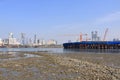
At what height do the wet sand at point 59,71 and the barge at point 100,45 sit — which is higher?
the barge at point 100,45

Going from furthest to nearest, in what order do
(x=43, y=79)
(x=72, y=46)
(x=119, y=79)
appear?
(x=72, y=46) < (x=43, y=79) < (x=119, y=79)

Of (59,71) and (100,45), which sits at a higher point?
(100,45)

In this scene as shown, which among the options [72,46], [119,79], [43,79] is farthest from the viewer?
[72,46]

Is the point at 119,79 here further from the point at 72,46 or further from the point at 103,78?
the point at 72,46

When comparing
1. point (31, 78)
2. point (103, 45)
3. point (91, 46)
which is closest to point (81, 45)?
point (91, 46)

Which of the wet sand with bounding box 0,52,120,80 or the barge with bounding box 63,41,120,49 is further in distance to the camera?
the barge with bounding box 63,41,120,49

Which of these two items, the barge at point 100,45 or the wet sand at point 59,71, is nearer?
the wet sand at point 59,71

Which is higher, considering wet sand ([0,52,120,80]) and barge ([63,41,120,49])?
barge ([63,41,120,49])

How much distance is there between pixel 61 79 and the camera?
17.1m

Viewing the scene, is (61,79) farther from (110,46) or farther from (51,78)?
(110,46)

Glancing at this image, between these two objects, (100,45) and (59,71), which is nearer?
(59,71)

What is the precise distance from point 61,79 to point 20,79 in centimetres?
305

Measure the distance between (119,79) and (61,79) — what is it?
4082 millimetres

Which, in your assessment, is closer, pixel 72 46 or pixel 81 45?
pixel 81 45
